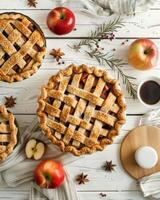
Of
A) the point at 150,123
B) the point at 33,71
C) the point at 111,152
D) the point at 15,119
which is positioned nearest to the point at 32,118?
the point at 15,119

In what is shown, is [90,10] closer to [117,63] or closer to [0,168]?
[117,63]

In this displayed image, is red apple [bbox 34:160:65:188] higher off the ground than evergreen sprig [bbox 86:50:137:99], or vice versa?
evergreen sprig [bbox 86:50:137:99]

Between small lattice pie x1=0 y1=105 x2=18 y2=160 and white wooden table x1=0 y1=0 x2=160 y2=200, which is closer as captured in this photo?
small lattice pie x1=0 y1=105 x2=18 y2=160

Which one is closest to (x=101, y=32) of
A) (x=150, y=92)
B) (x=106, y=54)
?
(x=106, y=54)

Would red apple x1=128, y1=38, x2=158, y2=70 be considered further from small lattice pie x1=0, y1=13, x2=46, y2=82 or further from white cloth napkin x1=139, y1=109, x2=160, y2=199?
small lattice pie x1=0, y1=13, x2=46, y2=82

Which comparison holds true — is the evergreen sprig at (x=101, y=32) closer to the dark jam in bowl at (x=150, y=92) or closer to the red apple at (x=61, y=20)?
the red apple at (x=61, y=20)

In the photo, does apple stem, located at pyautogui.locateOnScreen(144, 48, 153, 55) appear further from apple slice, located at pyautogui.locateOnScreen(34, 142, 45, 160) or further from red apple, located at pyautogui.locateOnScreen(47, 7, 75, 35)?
apple slice, located at pyautogui.locateOnScreen(34, 142, 45, 160)

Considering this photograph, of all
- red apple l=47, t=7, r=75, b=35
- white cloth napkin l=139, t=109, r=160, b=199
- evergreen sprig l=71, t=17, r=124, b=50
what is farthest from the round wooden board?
red apple l=47, t=7, r=75, b=35

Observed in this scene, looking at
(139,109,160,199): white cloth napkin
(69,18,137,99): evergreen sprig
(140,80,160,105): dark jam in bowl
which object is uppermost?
(69,18,137,99): evergreen sprig
